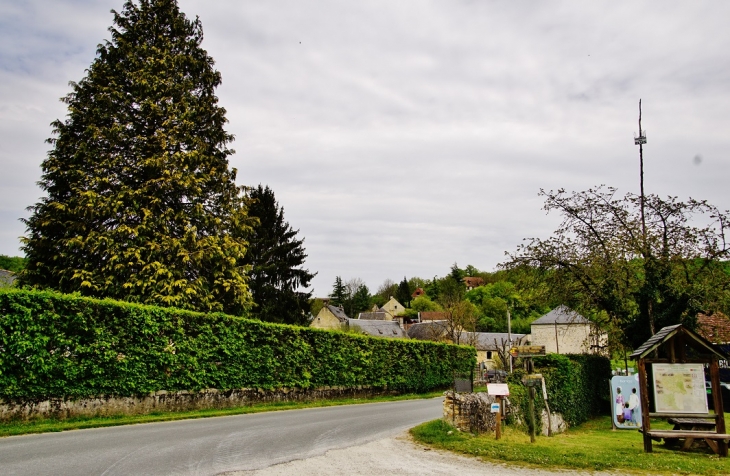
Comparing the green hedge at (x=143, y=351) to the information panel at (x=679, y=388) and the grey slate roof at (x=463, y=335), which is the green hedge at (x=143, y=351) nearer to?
the information panel at (x=679, y=388)

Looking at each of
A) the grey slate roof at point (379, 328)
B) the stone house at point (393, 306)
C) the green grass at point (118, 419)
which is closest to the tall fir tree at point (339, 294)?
the stone house at point (393, 306)

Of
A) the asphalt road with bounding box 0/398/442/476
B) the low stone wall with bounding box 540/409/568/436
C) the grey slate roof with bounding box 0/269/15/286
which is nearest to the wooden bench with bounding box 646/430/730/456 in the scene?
the low stone wall with bounding box 540/409/568/436

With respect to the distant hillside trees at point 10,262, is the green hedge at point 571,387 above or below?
below

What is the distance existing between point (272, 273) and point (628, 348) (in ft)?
81.6

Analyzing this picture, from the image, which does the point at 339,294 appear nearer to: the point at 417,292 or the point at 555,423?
the point at 417,292

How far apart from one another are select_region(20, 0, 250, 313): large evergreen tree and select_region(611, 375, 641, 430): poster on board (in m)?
15.2

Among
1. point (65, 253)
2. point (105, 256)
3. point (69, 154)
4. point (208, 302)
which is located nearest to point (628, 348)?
point (208, 302)

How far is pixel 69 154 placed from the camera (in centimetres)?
2305

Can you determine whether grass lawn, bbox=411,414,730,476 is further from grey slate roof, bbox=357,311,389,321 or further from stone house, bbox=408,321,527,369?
grey slate roof, bbox=357,311,389,321

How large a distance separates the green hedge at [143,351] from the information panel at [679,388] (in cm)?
1331

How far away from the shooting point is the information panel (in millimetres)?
11680

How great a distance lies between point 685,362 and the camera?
11.9 m

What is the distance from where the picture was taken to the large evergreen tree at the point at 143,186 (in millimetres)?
21844

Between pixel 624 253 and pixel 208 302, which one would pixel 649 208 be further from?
pixel 208 302
